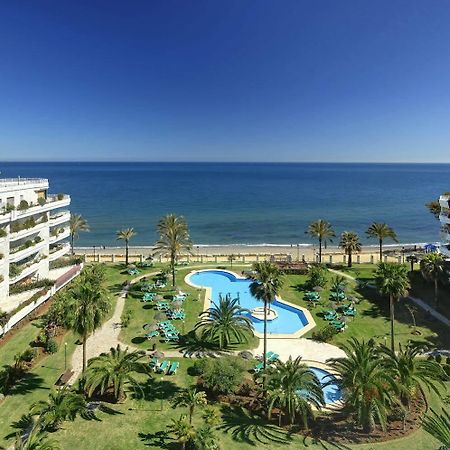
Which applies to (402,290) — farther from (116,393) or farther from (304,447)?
(116,393)

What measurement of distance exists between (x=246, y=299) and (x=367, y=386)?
2355cm

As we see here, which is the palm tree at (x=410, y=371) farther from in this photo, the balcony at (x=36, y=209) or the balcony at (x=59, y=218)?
the balcony at (x=59, y=218)

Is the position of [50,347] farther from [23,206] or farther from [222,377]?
[23,206]

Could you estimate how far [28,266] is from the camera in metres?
39.7

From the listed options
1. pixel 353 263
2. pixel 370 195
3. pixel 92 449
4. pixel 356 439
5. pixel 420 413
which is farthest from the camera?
pixel 370 195

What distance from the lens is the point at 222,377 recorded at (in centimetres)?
2517

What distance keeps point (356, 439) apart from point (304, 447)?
3030 mm

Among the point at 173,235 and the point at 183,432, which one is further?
the point at 173,235

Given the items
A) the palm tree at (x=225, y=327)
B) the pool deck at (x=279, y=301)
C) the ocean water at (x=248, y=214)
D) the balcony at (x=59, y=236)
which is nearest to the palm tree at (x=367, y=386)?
the palm tree at (x=225, y=327)

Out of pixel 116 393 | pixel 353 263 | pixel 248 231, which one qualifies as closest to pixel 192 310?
pixel 116 393

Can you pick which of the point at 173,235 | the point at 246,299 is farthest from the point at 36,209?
the point at 246,299

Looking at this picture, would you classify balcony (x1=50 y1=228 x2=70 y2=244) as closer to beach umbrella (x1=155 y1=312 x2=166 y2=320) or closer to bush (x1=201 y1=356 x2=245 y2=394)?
beach umbrella (x1=155 y1=312 x2=166 y2=320)

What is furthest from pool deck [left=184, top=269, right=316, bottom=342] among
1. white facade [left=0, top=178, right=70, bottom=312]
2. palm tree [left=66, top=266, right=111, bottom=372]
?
white facade [left=0, top=178, right=70, bottom=312]

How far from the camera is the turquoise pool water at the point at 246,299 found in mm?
36094
